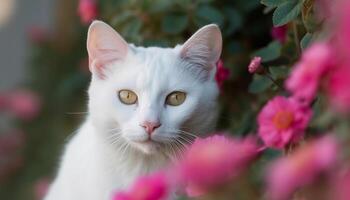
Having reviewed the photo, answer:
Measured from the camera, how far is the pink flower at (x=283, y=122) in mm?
1585

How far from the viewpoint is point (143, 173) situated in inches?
83.7

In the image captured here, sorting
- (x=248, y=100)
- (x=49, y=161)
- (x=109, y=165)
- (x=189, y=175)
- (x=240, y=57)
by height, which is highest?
(x=240, y=57)

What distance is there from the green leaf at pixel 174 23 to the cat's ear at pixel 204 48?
423 mm

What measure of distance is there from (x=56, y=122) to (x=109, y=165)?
7.18 feet

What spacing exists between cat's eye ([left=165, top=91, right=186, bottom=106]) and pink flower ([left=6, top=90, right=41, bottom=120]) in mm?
2239

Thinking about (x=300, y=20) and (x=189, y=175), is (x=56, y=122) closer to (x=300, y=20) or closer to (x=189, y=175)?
(x=300, y=20)

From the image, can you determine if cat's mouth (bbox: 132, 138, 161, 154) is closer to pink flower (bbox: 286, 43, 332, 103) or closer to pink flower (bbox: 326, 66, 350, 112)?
pink flower (bbox: 286, 43, 332, 103)

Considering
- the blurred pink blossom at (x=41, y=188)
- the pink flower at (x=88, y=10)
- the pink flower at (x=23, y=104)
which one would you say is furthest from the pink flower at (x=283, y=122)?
the pink flower at (x=23, y=104)

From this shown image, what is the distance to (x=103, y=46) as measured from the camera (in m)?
2.13

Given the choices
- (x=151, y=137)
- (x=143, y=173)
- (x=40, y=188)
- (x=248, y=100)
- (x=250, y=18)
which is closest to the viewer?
(x=151, y=137)

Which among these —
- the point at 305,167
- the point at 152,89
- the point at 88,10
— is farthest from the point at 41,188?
the point at 305,167

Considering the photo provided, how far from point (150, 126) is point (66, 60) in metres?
2.53

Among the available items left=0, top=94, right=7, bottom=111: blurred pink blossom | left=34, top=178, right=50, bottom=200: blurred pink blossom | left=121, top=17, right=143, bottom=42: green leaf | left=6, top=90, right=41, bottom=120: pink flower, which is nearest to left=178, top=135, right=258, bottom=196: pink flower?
left=121, top=17, right=143, bottom=42: green leaf

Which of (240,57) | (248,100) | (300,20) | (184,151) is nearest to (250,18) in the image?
(240,57)
